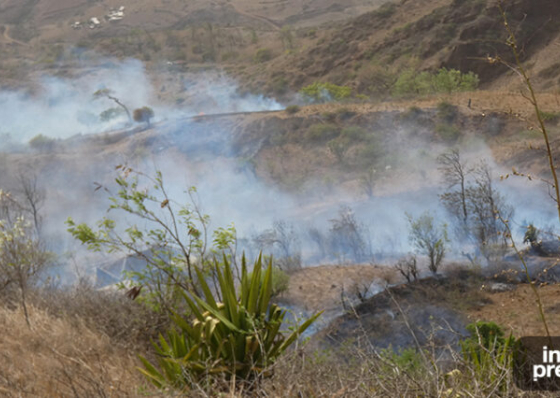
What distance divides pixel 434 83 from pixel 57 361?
32.0m

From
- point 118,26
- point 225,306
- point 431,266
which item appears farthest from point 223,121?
point 118,26

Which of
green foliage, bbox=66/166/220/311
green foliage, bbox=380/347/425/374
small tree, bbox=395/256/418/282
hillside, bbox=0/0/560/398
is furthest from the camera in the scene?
small tree, bbox=395/256/418/282

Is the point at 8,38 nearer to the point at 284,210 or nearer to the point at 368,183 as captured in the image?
the point at 284,210

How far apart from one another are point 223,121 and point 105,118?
16.3 meters

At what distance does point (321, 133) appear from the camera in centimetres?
2948

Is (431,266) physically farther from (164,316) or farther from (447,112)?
(447,112)

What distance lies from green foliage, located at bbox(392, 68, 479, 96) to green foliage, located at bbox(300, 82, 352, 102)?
3134 millimetres

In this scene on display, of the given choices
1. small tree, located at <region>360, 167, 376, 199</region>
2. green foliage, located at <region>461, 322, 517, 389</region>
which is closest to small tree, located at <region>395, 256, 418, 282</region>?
small tree, located at <region>360, 167, 376, 199</region>

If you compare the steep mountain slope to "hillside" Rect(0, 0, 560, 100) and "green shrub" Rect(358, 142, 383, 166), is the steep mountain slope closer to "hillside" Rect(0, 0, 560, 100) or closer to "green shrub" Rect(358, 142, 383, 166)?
"hillside" Rect(0, 0, 560, 100)

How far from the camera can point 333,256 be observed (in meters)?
18.8

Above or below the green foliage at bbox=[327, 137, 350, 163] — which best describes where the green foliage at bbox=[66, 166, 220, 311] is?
above

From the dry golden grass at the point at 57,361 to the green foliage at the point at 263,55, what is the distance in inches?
1998

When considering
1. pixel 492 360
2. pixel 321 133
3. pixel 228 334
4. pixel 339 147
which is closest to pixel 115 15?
pixel 321 133

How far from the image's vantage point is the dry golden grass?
3938mm
